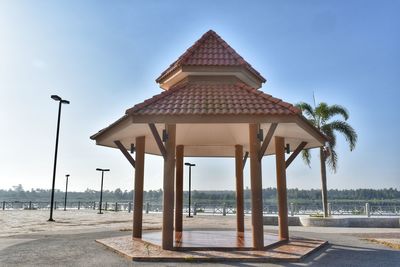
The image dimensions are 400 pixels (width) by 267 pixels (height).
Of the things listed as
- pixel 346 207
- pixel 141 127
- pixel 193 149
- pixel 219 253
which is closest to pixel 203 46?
pixel 141 127

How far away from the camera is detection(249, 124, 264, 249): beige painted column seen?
29.2 ft

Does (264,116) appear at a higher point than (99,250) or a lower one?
higher

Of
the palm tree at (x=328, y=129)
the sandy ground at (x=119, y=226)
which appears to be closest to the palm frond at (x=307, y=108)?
the palm tree at (x=328, y=129)

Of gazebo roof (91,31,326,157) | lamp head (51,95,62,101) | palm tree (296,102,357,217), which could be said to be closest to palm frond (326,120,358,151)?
palm tree (296,102,357,217)

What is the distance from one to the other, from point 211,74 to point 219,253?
5512mm

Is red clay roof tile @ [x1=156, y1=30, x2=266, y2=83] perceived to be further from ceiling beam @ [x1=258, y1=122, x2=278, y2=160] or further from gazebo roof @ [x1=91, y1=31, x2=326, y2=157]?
ceiling beam @ [x1=258, y1=122, x2=278, y2=160]

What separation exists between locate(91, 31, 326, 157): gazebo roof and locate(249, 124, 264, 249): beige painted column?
32.7 inches

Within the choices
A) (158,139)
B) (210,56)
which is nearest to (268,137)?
(158,139)

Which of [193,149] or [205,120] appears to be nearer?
[205,120]

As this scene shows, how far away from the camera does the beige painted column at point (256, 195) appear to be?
8891mm

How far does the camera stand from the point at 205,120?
27.9 feet

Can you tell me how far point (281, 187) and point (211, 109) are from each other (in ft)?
14.1

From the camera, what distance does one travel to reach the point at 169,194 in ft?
29.3

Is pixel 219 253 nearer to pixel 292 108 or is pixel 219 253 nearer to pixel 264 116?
pixel 264 116
